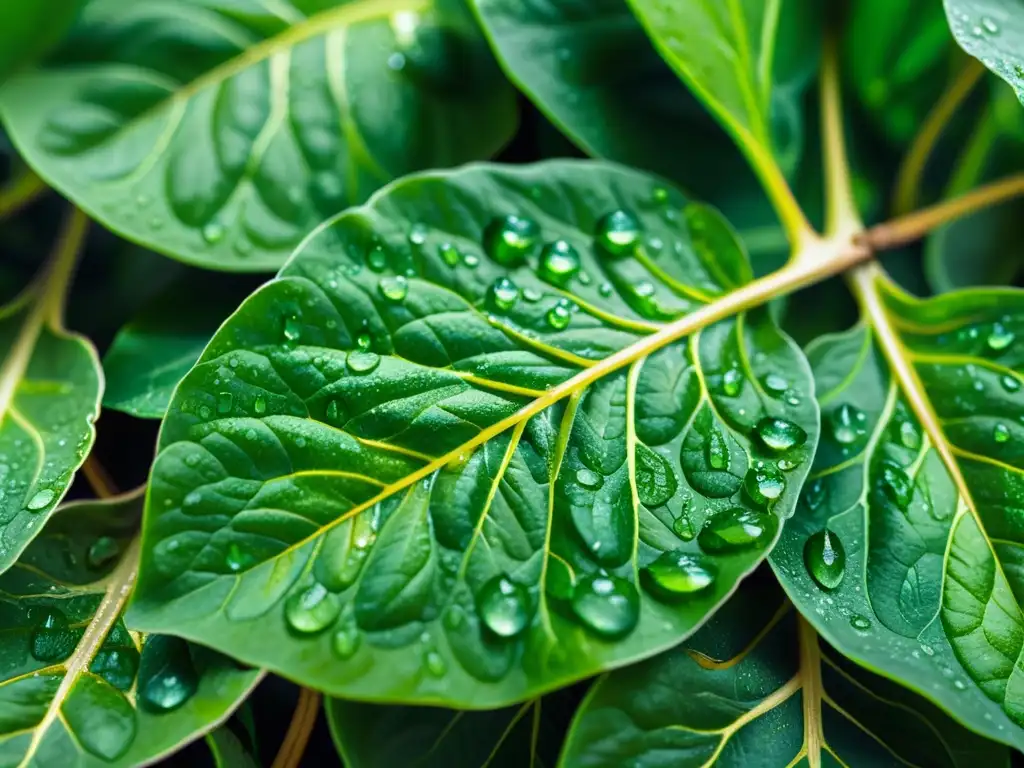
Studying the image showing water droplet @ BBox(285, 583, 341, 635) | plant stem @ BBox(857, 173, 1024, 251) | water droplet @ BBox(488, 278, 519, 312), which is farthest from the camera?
plant stem @ BBox(857, 173, 1024, 251)

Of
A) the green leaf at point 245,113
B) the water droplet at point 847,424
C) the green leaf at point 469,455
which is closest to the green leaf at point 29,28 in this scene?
the green leaf at point 245,113

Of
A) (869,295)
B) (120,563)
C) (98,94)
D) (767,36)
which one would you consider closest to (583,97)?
(767,36)

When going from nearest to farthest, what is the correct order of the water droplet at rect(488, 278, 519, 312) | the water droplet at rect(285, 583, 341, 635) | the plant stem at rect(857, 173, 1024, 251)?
the water droplet at rect(285, 583, 341, 635)
the water droplet at rect(488, 278, 519, 312)
the plant stem at rect(857, 173, 1024, 251)

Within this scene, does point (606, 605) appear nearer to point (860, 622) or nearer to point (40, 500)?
point (860, 622)

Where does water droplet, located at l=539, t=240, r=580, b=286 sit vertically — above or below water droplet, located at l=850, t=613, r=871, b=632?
above

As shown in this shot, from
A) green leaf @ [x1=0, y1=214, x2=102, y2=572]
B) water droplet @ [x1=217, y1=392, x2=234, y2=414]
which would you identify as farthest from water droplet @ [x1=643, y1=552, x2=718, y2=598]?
green leaf @ [x1=0, y1=214, x2=102, y2=572]

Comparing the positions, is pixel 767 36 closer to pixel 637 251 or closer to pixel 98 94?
pixel 637 251

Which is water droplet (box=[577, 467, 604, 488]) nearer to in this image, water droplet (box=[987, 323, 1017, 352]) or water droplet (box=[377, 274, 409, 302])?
water droplet (box=[377, 274, 409, 302])
